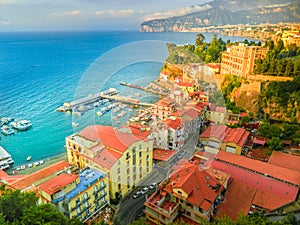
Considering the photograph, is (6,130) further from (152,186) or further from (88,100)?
(152,186)

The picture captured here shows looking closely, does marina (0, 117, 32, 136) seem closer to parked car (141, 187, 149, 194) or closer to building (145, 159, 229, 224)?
parked car (141, 187, 149, 194)

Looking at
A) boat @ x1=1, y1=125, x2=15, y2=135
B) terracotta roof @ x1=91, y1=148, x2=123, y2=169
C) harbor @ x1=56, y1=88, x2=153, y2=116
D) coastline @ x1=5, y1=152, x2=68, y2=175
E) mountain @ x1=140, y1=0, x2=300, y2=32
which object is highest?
mountain @ x1=140, y1=0, x2=300, y2=32

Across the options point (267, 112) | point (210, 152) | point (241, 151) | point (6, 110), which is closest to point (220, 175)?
point (210, 152)

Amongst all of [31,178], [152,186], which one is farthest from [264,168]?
[31,178]

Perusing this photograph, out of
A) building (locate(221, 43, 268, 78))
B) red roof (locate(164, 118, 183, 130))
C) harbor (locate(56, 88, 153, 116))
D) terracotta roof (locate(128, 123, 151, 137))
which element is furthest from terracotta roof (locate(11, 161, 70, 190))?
building (locate(221, 43, 268, 78))

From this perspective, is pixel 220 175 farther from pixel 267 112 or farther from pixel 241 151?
pixel 267 112

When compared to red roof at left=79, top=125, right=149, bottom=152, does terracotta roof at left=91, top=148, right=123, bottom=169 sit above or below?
below

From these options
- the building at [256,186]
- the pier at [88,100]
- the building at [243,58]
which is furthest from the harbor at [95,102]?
the building at [243,58]
